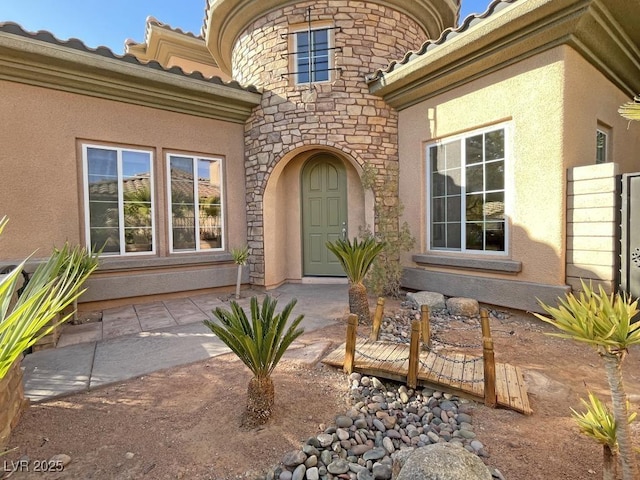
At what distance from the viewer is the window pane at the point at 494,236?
536 centimetres

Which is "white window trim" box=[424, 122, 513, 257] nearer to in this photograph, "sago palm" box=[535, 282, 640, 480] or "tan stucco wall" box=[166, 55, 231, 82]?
"sago palm" box=[535, 282, 640, 480]

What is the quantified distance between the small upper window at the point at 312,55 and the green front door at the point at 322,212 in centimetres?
166

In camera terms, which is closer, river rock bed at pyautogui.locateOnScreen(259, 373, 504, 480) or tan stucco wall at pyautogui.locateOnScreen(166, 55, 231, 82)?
river rock bed at pyautogui.locateOnScreen(259, 373, 504, 480)

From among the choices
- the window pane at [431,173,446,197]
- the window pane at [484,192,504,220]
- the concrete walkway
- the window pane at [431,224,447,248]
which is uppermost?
the window pane at [431,173,446,197]

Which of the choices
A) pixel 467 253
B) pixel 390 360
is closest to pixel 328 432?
pixel 390 360

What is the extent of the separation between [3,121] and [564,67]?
8.20 metres

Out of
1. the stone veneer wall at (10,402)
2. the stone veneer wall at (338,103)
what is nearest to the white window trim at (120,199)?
the stone veneer wall at (338,103)

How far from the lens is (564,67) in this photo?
4.48 meters

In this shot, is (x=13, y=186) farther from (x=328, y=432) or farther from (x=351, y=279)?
(x=328, y=432)

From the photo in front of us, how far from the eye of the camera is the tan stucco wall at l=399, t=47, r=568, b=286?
4582 mm

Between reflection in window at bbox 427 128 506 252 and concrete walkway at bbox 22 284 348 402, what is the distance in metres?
2.40

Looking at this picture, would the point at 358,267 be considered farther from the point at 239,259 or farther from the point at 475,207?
the point at 239,259

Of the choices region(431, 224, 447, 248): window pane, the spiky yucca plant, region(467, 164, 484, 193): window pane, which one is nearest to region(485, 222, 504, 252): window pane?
region(467, 164, 484, 193): window pane

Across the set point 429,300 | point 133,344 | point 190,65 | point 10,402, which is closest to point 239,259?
point 133,344
